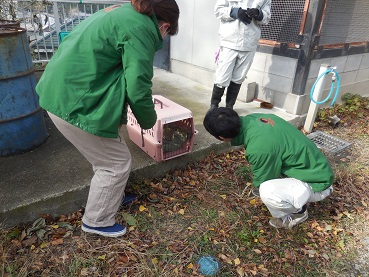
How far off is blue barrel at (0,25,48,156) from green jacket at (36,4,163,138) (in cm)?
110

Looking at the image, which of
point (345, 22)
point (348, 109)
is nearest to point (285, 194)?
point (348, 109)

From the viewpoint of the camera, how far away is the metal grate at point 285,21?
4.20m

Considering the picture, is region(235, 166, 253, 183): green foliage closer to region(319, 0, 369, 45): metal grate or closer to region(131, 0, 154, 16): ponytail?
region(131, 0, 154, 16): ponytail

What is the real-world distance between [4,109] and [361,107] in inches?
224

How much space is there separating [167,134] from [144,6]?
62.2 inches

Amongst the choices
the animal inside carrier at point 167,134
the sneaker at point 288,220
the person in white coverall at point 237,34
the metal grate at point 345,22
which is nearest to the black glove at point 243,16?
the person in white coverall at point 237,34

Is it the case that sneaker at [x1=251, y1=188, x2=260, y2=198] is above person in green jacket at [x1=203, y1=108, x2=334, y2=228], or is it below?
below

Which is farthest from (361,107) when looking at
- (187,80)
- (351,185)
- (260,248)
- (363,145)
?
(260,248)

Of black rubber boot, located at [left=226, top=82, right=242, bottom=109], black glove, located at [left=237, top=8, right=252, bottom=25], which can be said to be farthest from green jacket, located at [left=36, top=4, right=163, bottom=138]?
black rubber boot, located at [left=226, top=82, right=242, bottom=109]

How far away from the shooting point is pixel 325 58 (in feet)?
14.9

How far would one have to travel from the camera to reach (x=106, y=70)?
184 cm

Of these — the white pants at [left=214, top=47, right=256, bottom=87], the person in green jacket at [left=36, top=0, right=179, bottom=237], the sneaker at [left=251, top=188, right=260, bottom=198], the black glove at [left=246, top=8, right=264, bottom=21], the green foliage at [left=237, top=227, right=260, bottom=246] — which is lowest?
the green foliage at [left=237, top=227, right=260, bottom=246]

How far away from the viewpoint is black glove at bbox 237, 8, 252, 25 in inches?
144

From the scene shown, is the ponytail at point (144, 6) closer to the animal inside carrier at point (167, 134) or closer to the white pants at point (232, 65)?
the animal inside carrier at point (167, 134)
